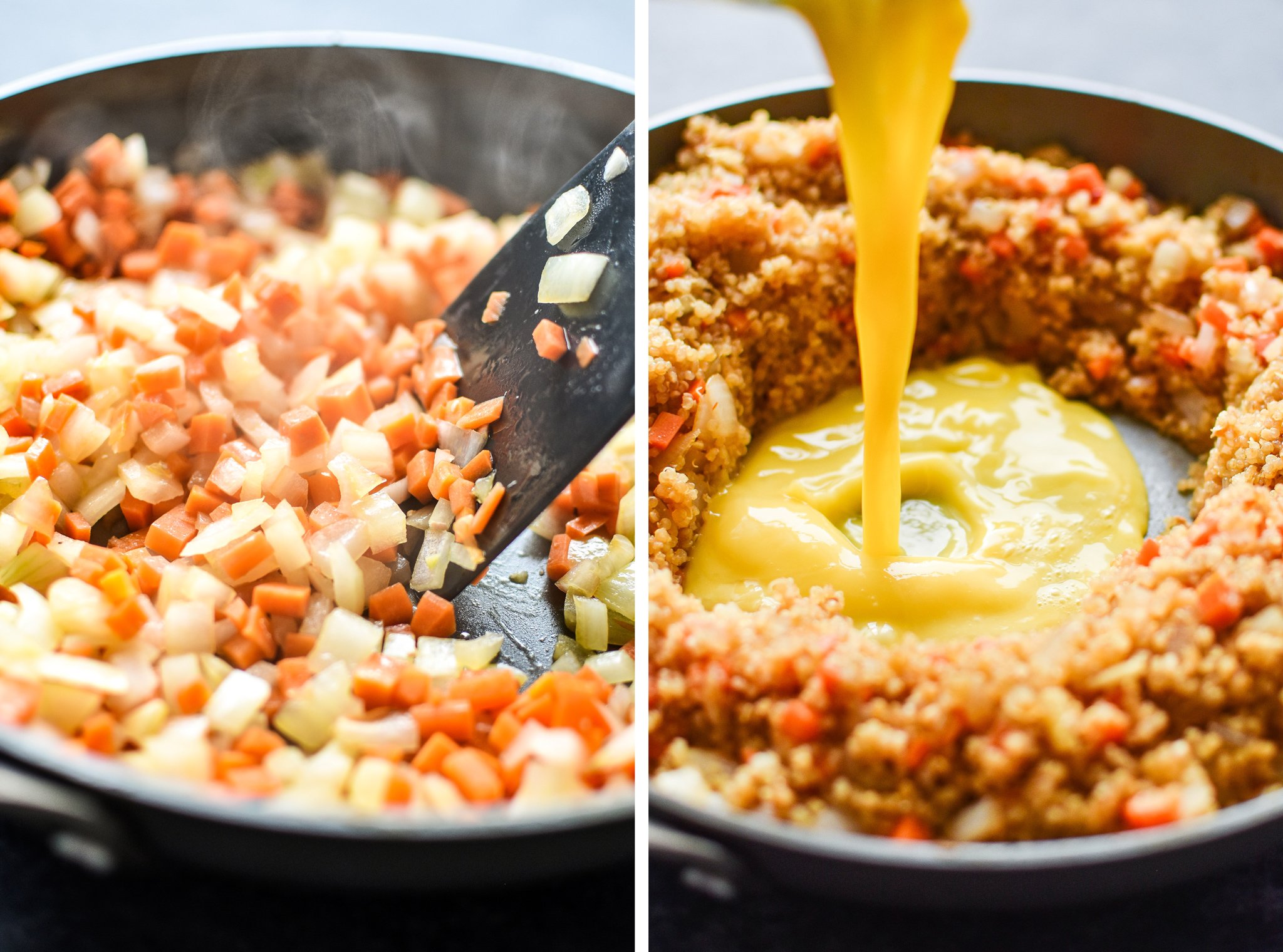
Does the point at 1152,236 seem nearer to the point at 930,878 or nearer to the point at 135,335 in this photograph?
the point at 930,878

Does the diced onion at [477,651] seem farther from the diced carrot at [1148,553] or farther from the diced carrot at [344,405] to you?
the diced carrot at [1148,553]

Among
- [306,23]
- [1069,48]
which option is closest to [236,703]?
[306,23]

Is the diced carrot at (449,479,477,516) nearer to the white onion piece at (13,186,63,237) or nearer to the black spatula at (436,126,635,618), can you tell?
the black spatula at (436,126,635,618)

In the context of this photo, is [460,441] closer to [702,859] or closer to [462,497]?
[462,497]

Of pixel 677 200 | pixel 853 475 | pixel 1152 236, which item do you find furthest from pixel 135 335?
pixel 1152 236

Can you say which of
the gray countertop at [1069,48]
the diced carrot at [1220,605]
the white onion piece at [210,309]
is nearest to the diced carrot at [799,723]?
the diced carrot at [1220,605]

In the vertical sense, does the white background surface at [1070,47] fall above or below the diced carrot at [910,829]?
above
